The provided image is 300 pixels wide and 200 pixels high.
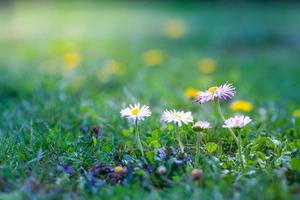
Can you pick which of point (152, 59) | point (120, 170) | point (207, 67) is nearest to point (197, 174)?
point (120, 170)

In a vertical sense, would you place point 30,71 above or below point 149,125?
above

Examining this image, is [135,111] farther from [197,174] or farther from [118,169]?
[197,174]

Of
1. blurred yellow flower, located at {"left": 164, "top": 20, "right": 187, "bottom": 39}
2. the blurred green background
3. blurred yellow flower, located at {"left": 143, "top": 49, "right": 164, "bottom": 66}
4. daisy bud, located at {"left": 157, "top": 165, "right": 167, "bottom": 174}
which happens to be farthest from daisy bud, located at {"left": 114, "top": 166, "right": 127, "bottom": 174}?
blurred yellow flower, located at {"left": 164, "top": 20, "right": 187, "bottom": 39}

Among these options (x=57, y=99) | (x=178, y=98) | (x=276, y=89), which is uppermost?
(x=276, y=89)

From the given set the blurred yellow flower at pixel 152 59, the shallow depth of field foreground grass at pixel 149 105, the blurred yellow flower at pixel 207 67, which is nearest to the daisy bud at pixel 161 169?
the shallow depth of field foreground grass at pixel 149 105

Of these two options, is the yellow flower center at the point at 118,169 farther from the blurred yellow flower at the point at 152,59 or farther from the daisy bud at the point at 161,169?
the blurred yellow flower at the point at 152,59

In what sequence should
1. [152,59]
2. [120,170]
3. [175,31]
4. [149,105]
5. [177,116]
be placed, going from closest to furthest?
[120,170], [177,116], [149,105], [152,59], [175,31]

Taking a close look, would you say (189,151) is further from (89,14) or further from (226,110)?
(89,14)

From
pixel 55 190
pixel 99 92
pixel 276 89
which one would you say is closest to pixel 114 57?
pixel 99 92

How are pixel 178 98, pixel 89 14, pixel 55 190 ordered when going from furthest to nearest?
1. pixel 89 14
2. pixel 178 98
3. pixel 55 190
